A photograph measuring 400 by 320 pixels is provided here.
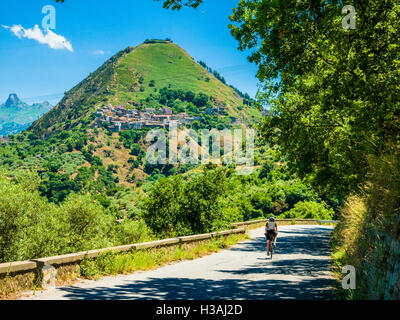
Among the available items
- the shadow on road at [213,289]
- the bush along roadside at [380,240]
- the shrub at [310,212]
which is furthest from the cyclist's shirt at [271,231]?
the shrub at [310,212]

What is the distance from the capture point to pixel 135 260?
8.94 m

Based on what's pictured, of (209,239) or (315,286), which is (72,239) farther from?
(315,286)

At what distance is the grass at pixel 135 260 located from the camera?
744 centimetres

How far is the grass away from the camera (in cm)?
744

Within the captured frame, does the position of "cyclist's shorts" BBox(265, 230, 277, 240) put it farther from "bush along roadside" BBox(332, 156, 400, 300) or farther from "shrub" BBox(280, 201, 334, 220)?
"shrub" BBox(280, 201, 334, 220)

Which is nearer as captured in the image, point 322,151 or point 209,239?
point 209,239

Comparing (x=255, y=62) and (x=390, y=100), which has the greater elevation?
(x=255, y=62)

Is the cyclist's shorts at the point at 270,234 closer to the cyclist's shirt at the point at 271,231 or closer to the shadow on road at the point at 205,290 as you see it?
the cyclist's shirt at the point at 271,231

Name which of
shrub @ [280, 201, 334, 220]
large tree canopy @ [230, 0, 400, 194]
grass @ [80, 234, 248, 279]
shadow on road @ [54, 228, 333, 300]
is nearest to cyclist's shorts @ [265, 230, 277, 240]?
grass @ [80, 234, 248, 279]

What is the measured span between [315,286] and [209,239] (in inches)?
305

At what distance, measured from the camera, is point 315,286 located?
7.52 meters

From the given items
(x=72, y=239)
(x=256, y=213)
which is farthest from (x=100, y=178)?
(x=72, y=239)

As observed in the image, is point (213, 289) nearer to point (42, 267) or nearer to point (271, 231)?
point (42, 267)
